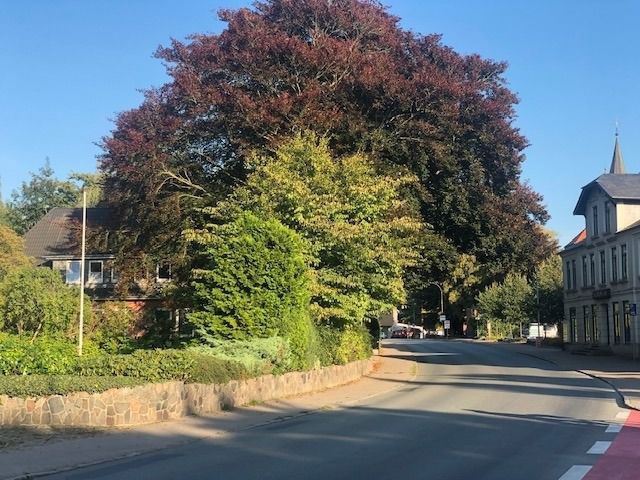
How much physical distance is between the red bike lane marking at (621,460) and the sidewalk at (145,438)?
710 centimetres

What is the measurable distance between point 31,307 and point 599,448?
26.4 meters

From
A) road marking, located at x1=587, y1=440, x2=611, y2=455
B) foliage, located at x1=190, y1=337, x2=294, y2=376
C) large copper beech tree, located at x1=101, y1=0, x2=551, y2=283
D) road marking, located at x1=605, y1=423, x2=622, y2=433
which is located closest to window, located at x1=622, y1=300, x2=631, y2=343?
large copper beech tree, located at x1=101, y1=0, x2=551, y2=283

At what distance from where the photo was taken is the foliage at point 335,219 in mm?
24984

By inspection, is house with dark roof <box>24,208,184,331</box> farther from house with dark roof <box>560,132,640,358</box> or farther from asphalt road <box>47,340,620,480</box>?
house with dark roof <box>560,132,640,358</box>

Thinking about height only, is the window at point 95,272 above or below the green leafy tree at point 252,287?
above

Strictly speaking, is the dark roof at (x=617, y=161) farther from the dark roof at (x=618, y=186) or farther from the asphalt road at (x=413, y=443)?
the asphalt road at (x=413, y=443)

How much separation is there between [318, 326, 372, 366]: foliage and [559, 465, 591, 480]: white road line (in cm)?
1539

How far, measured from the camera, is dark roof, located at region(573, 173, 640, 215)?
138ft

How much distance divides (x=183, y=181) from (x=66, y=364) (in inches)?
699

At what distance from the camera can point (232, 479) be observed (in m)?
9.59

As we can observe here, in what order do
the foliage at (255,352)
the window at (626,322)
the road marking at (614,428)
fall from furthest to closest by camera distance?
the window at (626,322) → the foliage at (255,352) → the road marking at (614,428)

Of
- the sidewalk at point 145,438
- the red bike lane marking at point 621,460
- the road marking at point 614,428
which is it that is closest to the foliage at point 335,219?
the sidewalk at point 145,438

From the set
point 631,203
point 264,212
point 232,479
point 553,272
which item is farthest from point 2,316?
point 553,272

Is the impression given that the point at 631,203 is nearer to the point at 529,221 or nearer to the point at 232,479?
the point at 529,221
